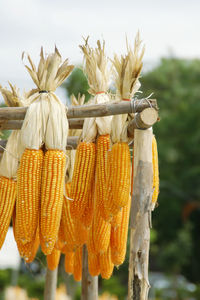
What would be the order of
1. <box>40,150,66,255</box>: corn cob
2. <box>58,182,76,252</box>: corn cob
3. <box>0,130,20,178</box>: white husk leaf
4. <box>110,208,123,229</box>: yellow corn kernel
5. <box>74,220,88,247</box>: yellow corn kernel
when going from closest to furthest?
→ <box>40,150,66,255</box>: corn cob, <box>110,208,123,229</box>: yellow corn kernel, <box>74,220,88,247</box>: yellow corn kernel, <box>0,130,20,178</box>: white husk leaf, <box>58,182,76,252</box>: corn cob

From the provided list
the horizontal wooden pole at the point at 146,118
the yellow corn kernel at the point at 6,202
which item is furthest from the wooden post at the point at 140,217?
the yellow corn kernel at the point at 6,202

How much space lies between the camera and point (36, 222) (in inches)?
129

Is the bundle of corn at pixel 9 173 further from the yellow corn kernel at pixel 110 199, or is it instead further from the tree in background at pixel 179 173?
the tree in background at pixel 179 173

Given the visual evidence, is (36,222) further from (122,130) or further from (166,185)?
(166,185)

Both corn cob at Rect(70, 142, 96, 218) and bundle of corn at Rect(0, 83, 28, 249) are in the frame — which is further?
bundle of corn at Rect(0, 83, 28, 249)


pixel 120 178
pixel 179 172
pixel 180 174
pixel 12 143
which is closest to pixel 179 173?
pixel 179 172

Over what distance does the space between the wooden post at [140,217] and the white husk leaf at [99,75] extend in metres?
0.54

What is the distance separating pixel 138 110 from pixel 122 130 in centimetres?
26

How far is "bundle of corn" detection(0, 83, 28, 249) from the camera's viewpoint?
149 inches

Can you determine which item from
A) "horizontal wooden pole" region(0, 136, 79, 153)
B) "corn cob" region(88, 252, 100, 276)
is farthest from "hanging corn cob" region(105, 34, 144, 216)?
"horizontal wooden pole" region(0, 136, 79, 153)

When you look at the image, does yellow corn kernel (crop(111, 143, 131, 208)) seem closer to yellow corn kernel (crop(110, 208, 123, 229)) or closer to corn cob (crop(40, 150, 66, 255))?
yellow corn kernel (crop(110, 208, 123, 229))

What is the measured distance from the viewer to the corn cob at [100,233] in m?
3.65

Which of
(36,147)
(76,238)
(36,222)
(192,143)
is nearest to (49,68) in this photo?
(36,147)

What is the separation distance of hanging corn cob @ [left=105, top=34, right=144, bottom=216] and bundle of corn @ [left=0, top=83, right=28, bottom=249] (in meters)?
0.84
